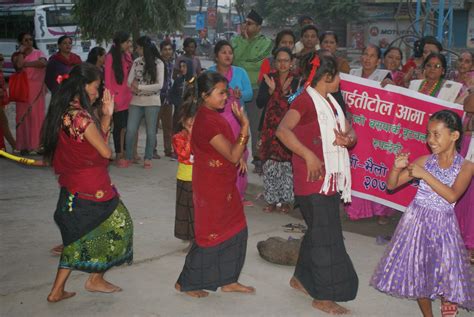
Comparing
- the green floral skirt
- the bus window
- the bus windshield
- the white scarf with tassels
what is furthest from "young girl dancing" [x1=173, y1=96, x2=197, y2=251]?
the bus window

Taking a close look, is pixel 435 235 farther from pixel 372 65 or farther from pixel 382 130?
pixel 372 65

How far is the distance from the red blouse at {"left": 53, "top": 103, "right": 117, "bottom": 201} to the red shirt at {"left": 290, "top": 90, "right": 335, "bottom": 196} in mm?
1226

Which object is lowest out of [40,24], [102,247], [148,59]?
[102,247]

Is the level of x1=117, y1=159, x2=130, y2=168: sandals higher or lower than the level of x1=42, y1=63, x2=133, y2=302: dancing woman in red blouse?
lower

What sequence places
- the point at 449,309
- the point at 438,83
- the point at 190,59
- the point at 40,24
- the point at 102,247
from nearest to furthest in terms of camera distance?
the point at 449,309 < the point at 102,247 < the point at 438,83 < the point at 190,59 < the point at 40,24

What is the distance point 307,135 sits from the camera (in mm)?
4281

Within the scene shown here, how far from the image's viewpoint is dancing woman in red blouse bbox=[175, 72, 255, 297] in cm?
427

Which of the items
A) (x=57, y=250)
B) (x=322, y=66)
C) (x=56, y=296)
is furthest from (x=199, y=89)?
(x=57, y=250)

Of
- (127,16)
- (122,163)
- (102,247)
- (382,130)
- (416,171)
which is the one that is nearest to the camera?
(416,171)

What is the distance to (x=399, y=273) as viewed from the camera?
4.07 meters

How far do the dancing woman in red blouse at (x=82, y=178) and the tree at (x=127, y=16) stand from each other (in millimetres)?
8165

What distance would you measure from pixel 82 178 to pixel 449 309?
2.37m

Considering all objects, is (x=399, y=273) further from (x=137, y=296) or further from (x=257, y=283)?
(x=137, y=296)

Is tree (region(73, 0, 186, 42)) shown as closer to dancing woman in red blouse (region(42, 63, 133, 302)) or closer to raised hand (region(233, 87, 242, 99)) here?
raised hand (region(233, 87, 242, 99))
